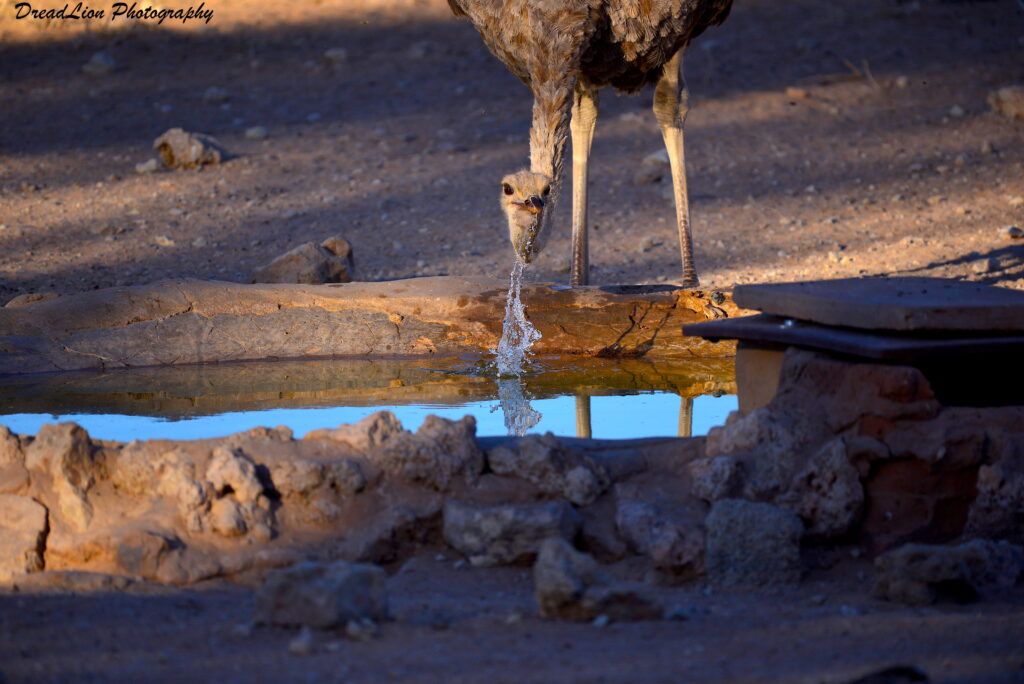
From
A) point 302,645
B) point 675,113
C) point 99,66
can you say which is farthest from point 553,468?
point 99,66

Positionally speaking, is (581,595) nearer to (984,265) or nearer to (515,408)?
(515,408)

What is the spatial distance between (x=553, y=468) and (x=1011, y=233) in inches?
235

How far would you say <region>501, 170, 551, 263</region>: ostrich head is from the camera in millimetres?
5238

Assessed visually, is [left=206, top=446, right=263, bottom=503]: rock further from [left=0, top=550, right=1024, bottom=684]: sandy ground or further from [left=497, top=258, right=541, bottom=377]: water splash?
[left=497, top=258, right=541, bottom=377]: water splash

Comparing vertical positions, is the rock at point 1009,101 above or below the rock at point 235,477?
above

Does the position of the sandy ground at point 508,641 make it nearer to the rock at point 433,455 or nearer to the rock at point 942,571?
the rock at point 942,571

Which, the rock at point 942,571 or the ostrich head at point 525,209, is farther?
the ostrich head at point 525,209

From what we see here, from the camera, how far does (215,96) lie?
38.6 ft

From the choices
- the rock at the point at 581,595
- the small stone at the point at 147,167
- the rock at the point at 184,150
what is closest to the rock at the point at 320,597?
the rock at the point at 581,595

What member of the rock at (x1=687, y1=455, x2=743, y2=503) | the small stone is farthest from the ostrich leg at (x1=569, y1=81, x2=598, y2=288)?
the small stone

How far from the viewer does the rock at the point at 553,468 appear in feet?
10.6

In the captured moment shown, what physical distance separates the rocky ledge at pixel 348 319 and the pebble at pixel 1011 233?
351 cm

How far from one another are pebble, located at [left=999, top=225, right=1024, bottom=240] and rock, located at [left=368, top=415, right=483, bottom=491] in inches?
236

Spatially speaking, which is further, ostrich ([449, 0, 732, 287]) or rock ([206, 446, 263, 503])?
ostrich ([449, 0, 732, 287])
